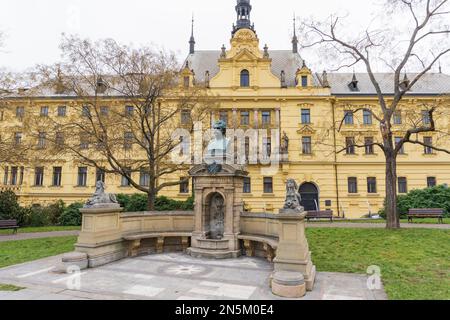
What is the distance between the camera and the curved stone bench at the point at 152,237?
1094 cm

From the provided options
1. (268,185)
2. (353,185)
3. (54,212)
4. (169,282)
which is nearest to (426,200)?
(353,185)

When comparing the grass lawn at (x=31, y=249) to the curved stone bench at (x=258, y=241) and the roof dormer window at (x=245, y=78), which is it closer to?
the curved stone bench at (x=258, y=241)

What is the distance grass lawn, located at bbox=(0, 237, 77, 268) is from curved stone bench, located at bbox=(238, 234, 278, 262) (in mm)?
7349

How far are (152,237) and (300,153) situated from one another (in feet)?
65.8

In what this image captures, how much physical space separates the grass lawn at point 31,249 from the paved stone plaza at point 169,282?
985 mm

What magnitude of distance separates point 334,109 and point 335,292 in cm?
2525

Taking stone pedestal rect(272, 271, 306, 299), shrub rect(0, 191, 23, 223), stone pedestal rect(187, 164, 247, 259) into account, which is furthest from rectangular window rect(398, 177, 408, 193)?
shrub rect(0, 191, 23, 223)

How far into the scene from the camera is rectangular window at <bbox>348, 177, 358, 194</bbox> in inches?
1109

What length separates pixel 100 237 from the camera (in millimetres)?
→ 9703

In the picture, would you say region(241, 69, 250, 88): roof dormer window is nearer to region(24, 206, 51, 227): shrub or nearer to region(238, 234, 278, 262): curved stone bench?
region(24, 206, 51, 227): shrub

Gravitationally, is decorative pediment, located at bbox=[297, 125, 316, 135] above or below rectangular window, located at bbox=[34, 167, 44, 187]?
above

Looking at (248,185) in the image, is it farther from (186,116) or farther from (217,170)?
(217,170)

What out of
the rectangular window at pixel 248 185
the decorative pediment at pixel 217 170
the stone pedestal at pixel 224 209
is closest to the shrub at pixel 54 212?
the rectangular window at pixel 248 185
